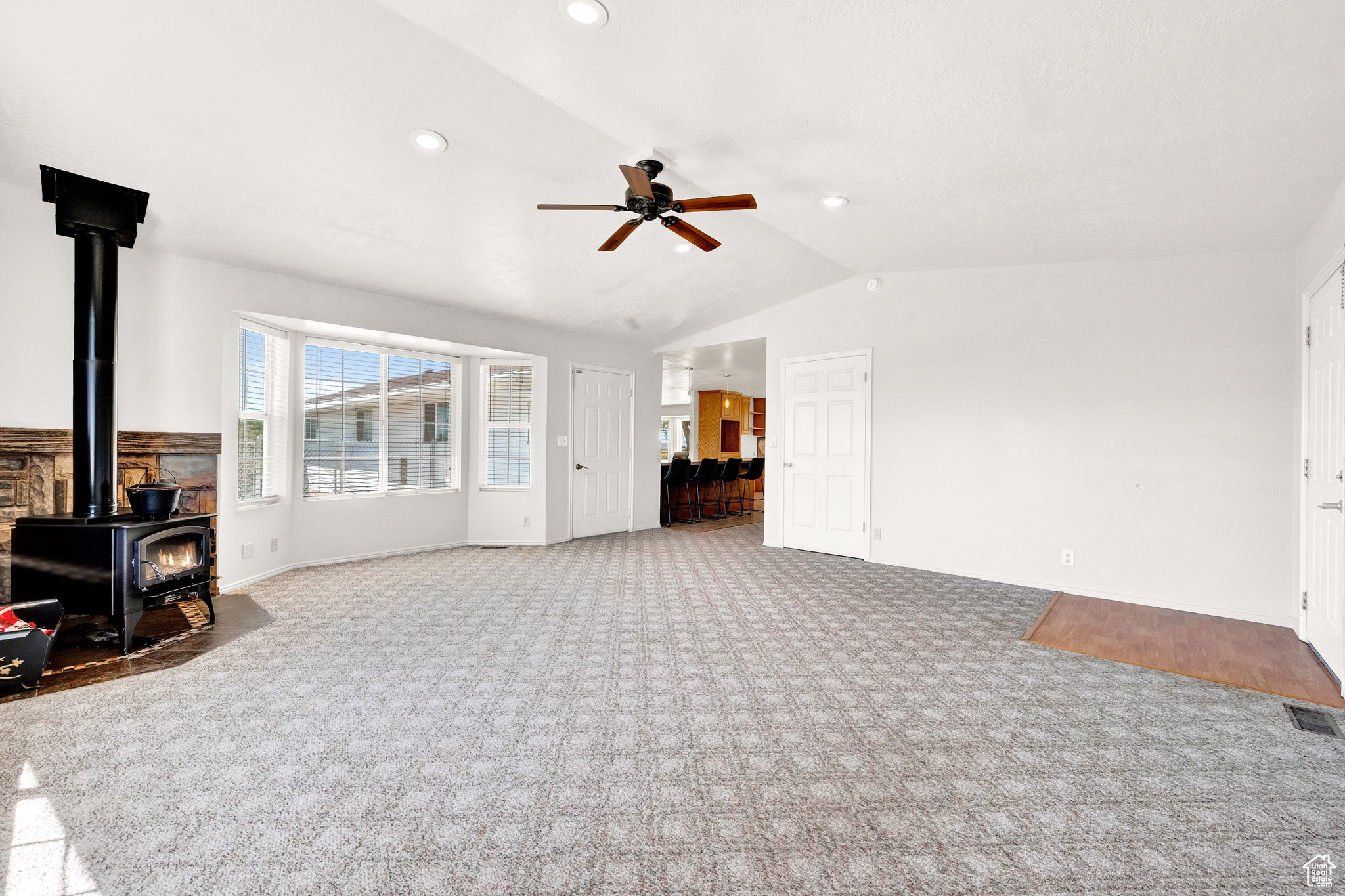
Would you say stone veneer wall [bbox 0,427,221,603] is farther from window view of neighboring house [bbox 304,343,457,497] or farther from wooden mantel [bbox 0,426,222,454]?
window view of neighboring house [bbox 304,343,457,497]

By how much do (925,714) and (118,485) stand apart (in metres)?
4.84

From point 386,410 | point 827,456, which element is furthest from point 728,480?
point 386,410

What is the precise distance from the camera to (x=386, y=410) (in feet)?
18.7

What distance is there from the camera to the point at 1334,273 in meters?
3.07

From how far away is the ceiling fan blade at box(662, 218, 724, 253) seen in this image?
3385mm

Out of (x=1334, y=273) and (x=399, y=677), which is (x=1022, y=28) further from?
(x=399, y=677)

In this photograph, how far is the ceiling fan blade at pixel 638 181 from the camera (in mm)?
Result: 2871

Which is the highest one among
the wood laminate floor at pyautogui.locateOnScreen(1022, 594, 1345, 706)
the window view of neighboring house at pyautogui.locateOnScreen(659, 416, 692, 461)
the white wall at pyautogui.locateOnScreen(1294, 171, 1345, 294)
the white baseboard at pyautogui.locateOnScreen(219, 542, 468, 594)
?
the white wall at pyautogui.locateOnScreen(1294, 171, 1345, 294)

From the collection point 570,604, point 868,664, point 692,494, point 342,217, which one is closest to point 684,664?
point 868,664

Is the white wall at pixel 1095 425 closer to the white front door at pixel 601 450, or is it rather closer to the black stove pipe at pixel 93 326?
the white front door at pixel 601 450

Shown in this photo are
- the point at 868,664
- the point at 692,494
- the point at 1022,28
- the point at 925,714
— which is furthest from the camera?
the point at 692,494

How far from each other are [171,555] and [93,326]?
1322 millimetres

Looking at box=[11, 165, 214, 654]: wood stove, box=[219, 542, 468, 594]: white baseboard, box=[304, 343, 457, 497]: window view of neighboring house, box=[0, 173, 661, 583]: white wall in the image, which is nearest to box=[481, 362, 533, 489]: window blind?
box=[0, 173, 661, 583]: white wall

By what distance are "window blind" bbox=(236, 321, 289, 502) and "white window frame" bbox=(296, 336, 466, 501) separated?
0.19m
